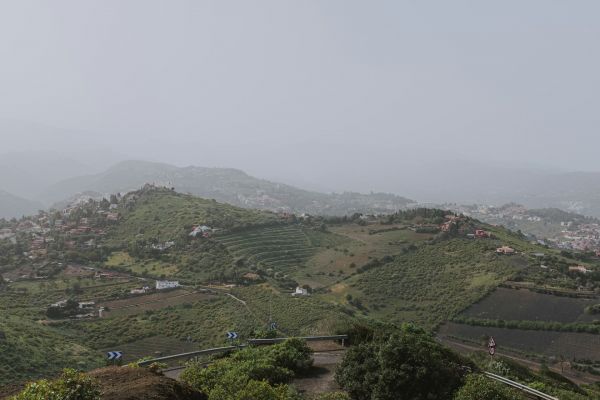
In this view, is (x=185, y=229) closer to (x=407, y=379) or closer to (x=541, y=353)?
(x=541, y=353)

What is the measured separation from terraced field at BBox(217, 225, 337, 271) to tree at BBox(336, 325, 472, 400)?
51758 millimetres

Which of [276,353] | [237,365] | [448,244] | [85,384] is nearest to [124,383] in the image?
[85,384]

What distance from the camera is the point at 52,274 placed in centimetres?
5916

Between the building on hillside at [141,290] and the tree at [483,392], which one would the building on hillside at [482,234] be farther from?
the tree at [483,392]

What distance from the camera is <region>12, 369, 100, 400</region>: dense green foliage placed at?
724 centimetres

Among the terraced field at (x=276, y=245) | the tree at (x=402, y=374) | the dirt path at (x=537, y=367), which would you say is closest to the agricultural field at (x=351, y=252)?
the terraced field at (x=276, y=245)

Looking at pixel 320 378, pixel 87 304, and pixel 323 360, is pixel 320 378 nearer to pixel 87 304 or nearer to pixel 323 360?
pixel 323 360

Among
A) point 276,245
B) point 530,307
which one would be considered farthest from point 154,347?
point 276,245

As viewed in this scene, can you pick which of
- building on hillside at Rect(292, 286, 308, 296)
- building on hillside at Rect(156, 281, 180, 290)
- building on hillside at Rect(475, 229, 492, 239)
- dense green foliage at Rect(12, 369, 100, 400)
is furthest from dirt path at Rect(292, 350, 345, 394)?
building on hillside at Rect(475, 229, 492, 239)

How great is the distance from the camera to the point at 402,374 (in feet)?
39.0

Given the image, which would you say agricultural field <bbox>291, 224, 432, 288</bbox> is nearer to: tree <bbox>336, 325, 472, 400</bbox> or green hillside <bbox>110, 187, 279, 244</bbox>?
green hillside <bbox>110, 187, 279, 244</bbox>

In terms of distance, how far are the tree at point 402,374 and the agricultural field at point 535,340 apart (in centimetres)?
3088

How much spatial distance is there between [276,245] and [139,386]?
64005 mm

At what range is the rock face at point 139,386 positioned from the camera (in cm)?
929
